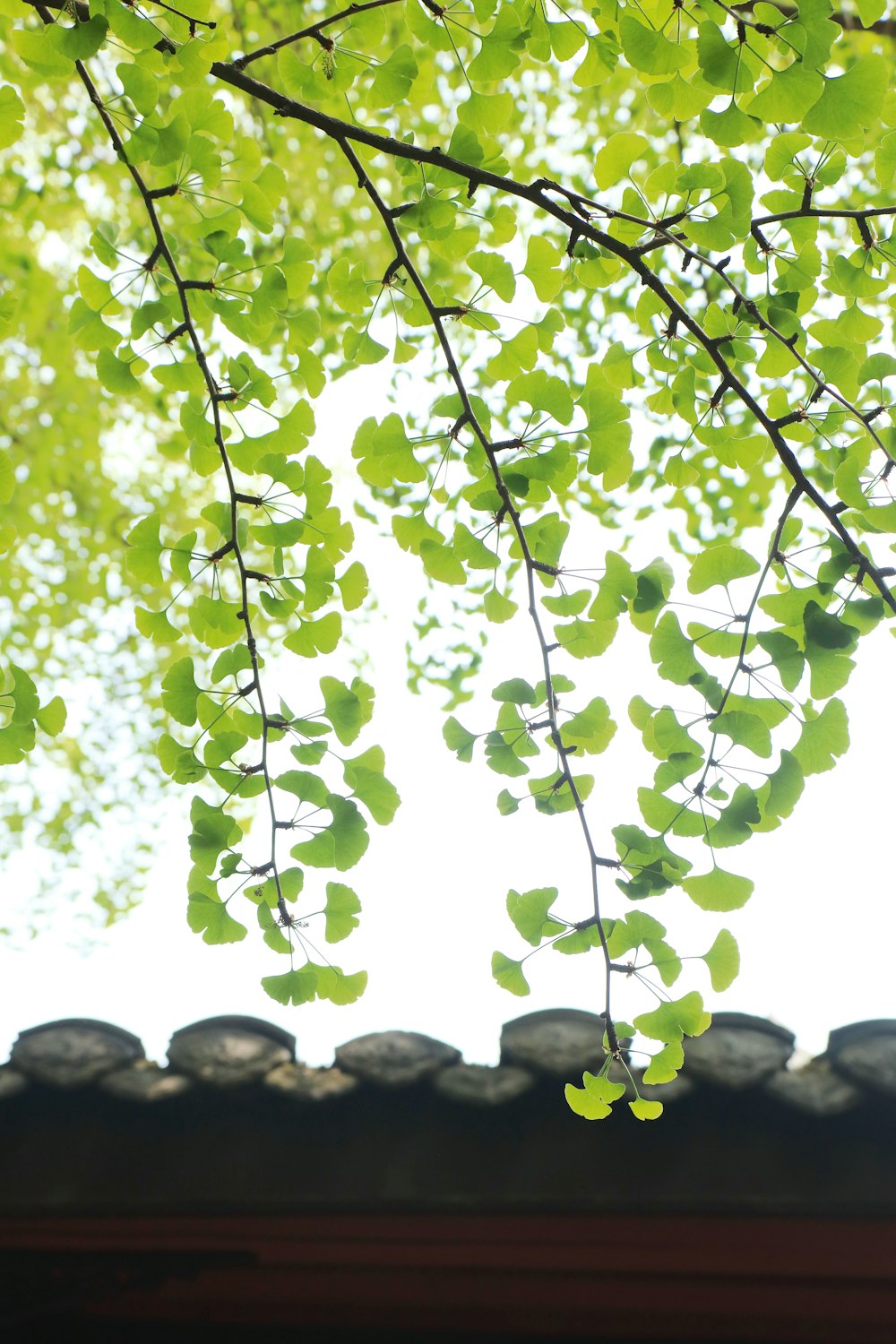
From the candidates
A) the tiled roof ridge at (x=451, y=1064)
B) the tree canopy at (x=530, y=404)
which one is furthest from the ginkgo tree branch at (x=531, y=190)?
the tiled roof ridge at (x=451, y=1064)

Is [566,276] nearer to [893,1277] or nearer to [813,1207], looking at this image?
[813,1207]

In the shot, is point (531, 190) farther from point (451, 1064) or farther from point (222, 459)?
point (451, 1064)

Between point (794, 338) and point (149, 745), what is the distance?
3.78 metres

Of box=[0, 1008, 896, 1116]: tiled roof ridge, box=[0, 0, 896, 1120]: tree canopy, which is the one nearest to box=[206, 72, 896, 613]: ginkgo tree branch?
box=[0, 0, 896, 1120]: tree canopy

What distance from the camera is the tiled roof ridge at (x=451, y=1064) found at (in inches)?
52.4

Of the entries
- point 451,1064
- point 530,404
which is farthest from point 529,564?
point 451,1064

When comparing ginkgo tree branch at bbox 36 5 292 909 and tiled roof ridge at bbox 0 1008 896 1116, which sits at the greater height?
ginkgo tree branch at bbox 36 5 292 909

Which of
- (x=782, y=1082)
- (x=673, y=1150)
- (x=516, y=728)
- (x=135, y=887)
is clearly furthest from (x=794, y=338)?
(x=135, y=887)

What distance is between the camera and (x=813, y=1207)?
4.23ft

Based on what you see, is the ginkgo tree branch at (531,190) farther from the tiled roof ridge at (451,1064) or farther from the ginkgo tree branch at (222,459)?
the tiled roof ridge at (451,1064)

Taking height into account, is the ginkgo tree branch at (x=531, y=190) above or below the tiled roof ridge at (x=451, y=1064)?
above

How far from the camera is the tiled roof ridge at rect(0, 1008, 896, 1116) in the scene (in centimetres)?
133

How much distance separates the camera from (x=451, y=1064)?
1.45 metres

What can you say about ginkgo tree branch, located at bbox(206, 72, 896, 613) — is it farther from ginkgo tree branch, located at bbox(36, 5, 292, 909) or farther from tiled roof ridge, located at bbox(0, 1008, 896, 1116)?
tiled roof ridge, located at bbox(0, 1008, 896, 1116)
